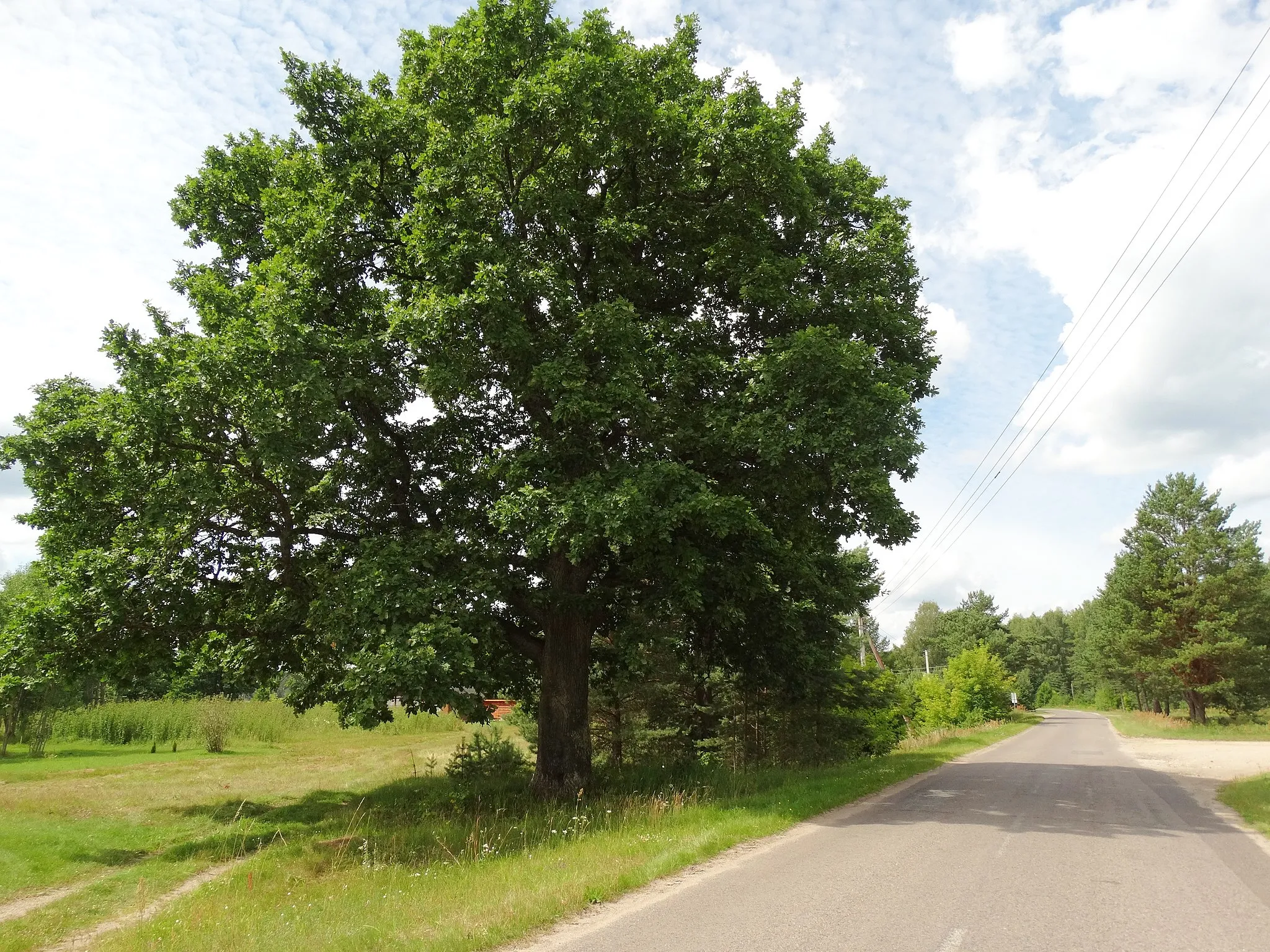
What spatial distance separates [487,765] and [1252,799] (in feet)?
54.0

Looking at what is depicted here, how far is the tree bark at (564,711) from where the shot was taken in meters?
14.1

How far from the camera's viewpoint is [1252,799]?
42.7 feet

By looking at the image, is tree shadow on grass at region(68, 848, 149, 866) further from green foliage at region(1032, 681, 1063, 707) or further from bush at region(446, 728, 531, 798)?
green foliage at region(1032, 681, 1063, 707)

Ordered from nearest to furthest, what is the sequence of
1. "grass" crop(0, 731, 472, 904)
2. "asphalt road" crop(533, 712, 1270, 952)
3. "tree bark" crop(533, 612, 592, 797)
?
"asphalt road" crop(533, 712, 1270, 952) < "grass" crop(0, 731, 472, 904) < "tree bark" crop(533, 612, 592, 797)

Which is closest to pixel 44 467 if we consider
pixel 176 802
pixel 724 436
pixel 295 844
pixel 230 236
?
pixel 230 236

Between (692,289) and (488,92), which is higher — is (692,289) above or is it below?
below

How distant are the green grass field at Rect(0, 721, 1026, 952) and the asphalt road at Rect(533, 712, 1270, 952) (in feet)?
2.88

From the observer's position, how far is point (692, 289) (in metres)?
15.3

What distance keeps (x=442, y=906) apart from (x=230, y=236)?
554 inches

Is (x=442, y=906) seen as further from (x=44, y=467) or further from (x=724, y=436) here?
(x=44, y=467)

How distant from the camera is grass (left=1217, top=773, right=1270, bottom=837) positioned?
11.2m

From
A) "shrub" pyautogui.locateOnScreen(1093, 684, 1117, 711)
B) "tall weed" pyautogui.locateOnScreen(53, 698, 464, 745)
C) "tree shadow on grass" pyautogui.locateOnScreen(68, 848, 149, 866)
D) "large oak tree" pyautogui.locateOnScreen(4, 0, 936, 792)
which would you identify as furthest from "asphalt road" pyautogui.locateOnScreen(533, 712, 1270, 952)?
"shrub" pyautogui.locateOnScreen(1093, 684, 1117, 711)

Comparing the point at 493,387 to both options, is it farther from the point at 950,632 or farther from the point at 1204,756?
the point at 950,632

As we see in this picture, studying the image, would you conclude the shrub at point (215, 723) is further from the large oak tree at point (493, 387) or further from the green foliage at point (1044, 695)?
the green foliage at point (1044, 695)
